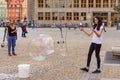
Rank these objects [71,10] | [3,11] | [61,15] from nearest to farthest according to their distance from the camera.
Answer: [71,10]
[61,15]
[3,11]

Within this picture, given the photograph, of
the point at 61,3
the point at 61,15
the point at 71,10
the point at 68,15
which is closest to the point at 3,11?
the point at 61,3

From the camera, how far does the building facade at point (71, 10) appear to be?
102312 millimetres

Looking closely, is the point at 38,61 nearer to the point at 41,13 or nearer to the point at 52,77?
the point at 52,77

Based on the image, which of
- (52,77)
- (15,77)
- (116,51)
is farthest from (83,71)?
(116,51)

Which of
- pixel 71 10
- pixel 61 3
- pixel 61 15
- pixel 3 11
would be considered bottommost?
pixel 61 15

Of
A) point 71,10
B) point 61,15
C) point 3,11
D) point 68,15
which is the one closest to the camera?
point 71,10

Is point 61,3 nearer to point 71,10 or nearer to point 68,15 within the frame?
point 71,10

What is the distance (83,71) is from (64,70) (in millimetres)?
752

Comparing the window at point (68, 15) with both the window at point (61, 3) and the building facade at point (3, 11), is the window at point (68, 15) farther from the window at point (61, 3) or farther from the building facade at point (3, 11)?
the building facade at point (3, 11)

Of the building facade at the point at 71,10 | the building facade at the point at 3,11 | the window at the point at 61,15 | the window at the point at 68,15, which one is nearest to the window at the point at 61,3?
the building facade at the point at 71,10

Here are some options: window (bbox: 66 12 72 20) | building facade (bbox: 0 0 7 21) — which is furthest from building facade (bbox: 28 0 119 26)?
building facade (bbox: 0 0 7 21)

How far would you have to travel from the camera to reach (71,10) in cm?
10306

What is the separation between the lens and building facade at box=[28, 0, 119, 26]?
102312 mm

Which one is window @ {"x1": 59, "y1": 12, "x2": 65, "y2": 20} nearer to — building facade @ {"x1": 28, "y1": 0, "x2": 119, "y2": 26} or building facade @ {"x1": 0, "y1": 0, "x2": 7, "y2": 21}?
building facade @ {"x1": 28, "y1": 0, "x2": 119, "y2": 26}
